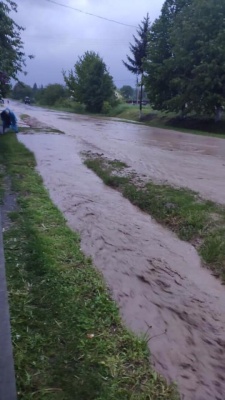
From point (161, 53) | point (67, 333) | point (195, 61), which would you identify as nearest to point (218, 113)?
point (195, 61)

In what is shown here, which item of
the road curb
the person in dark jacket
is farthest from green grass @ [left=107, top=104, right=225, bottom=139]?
the road curb

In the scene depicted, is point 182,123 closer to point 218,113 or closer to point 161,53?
point 218,113

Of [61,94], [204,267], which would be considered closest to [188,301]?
[204,267]

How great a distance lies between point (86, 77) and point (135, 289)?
54415 mm

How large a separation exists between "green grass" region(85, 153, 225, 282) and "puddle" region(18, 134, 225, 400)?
18 centimetres

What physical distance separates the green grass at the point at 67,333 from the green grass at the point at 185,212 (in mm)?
1720

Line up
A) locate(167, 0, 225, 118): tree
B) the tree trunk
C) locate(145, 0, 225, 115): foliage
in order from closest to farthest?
1. locate(167, 0, 225, 118): tree
2. locate(145, 0, 225, 115): foliage
3. the tree trunk

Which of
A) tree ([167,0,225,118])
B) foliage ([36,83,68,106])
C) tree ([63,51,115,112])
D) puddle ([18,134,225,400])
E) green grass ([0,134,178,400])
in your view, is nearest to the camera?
green grass ([0,134,178,400])

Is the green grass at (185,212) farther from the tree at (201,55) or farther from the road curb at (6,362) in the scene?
the tree at (201,55)

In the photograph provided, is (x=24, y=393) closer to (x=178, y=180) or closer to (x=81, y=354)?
(x=81, y=354)

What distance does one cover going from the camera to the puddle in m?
3.21

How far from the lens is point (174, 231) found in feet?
21.4

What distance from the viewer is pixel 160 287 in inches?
181

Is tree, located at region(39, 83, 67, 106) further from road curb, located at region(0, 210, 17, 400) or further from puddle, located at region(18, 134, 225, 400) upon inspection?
road curb, located at region(0, 210, 17, 400)
